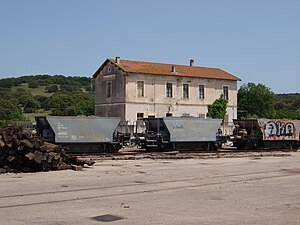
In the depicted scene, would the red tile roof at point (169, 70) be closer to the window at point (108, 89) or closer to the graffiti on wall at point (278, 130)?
the window at point (108, 89)

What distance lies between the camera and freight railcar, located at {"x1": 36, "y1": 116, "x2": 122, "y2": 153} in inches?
1053

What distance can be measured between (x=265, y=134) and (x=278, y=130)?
1.65 m

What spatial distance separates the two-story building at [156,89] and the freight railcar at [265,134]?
1539 cm

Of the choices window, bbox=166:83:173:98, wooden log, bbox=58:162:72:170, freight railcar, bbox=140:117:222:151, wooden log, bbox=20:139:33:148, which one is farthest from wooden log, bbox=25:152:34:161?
window, bbox=166:83:173:98

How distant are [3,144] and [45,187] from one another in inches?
170

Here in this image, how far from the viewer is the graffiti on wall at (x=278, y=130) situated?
36000mm

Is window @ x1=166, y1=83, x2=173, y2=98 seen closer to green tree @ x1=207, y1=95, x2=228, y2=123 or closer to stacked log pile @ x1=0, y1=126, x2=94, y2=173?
green tree @ x1=207, y1=95, x2=228, y2=123

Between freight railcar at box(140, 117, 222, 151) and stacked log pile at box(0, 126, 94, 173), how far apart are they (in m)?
13.0

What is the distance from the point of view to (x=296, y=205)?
11.1m

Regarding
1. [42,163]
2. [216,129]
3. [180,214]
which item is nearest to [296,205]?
[180,214]

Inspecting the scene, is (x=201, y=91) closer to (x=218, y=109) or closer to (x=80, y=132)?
(x=218, y=109)

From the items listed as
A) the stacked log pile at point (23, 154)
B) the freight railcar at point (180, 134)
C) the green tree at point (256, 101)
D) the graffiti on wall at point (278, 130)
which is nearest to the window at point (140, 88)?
the graffiti on wall at point (278, 130)

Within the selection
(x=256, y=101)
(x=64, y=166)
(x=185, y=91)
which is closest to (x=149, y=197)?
(x=64, y=166)

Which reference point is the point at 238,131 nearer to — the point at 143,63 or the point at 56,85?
the point at 143,63
